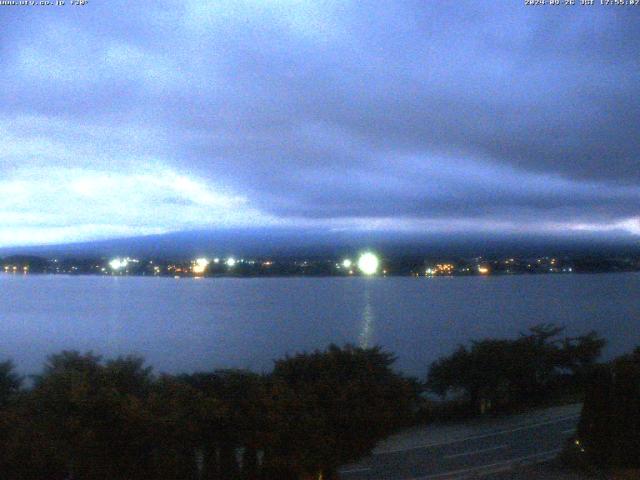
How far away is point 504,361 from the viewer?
1788 cm

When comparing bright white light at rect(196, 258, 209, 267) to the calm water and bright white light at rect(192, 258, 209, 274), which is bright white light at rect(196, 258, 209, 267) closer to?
bright white light at rect(192, 258, 209, 274)

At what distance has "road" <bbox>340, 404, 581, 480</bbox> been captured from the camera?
10555 mm

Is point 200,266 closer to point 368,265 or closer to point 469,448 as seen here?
point 368,265

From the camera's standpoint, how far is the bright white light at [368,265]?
54469 mm

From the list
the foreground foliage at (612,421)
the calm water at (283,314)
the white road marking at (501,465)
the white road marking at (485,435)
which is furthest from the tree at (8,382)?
the calm water at (283,314)

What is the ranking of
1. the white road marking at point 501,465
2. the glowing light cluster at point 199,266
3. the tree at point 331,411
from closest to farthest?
the tree at point 331,411 → the white road marking at point 501,465 → the glowing light cluster at point 199,266

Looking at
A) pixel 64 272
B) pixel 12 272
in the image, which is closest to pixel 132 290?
pixel 64 272

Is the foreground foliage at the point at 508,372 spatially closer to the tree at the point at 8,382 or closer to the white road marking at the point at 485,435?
the white road marking at the point at 485,435

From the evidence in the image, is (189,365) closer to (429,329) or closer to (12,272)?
(429,329)

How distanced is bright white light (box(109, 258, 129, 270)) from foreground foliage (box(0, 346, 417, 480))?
159ft

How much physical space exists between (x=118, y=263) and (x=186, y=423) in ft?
168

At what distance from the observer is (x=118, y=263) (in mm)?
57562

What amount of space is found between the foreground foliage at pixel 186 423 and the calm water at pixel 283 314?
15.9 metres

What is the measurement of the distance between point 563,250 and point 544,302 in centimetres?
1221
